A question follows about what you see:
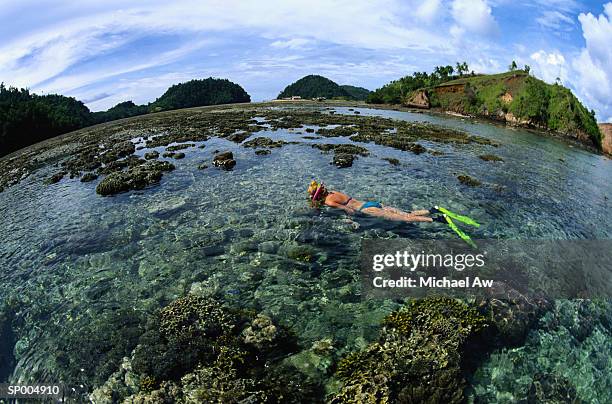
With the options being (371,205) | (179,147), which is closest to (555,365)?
(371,205)

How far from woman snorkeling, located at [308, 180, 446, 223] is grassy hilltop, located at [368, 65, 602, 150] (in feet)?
221

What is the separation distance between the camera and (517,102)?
79.6 m

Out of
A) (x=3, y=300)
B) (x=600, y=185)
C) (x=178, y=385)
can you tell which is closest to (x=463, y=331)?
(x=178, y=385)

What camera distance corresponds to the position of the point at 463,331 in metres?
9.95

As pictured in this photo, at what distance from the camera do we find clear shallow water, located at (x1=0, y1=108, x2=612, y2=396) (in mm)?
11898

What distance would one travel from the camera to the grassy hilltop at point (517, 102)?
222 feet

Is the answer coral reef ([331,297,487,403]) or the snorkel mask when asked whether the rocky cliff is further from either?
coral reef ([331,297,487,403])

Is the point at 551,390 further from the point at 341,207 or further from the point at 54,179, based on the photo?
the point at 54,179

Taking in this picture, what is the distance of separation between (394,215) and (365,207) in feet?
5.36

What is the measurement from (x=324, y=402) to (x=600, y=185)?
35288mm

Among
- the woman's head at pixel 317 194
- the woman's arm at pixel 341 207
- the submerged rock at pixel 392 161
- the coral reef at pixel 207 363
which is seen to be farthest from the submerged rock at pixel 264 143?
the coral reef at pixel 207 363

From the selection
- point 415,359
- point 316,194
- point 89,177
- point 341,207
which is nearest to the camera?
point 415,359

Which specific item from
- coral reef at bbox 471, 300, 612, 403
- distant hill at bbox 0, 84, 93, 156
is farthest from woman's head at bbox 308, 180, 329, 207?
distant hill at bbox 0, 84, 93, 156

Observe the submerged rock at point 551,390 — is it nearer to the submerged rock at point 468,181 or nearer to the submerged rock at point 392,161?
the submerged rock at point 468,181
